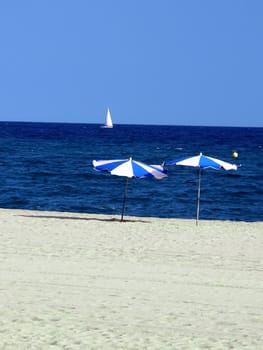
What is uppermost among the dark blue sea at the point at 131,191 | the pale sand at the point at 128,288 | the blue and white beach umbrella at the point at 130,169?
the dark blue sea at the point at 131,191

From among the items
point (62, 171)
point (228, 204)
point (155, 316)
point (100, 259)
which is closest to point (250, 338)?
point (155, 316)

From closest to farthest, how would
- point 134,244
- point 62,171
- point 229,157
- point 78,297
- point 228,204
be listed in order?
1. point 78,297
2. point 134,244
3. point 228,204
4. point 62,171
5. point 229,157

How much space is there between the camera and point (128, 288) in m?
11.5

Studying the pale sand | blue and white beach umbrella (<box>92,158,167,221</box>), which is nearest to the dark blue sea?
blue and white beach umbrella (<box>92,158,167,221</box>)

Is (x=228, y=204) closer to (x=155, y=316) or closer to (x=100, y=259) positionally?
(x=100, y=259)

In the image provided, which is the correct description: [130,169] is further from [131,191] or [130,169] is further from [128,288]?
[131,191]

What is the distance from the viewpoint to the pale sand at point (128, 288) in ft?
29.0

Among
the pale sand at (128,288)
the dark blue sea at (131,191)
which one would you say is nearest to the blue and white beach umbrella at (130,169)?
the pale sand at (128,288)

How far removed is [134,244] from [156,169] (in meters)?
3.96

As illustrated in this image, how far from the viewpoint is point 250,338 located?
8.94 metres

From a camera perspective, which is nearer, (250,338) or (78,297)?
(250,338)

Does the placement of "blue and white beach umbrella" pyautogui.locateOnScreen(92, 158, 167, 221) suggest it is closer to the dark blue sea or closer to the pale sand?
the pale sand

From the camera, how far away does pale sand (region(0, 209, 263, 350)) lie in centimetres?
884

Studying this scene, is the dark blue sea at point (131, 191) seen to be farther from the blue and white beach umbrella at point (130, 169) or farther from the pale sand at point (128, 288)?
the pale sand at point (128, 288)
